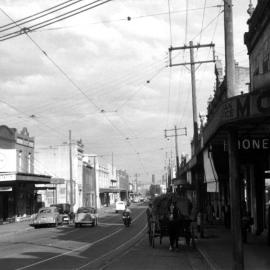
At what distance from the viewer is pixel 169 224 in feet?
74.0

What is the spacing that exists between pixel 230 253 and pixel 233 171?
7767 millimetres

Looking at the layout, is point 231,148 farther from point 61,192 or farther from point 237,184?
point 61,192

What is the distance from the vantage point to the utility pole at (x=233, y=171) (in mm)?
12883

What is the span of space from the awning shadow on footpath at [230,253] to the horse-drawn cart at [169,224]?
3.03 ft

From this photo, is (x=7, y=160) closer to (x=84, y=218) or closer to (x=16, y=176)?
(x=16, y=176)

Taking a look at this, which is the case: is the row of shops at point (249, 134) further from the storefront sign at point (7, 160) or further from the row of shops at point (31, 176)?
the storefront sign at point (7, 160)

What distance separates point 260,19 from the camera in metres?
23.3

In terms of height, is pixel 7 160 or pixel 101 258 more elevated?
pixel 7 160

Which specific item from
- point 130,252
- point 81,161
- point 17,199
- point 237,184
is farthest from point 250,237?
point 81,161

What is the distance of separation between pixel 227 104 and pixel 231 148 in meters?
1.25

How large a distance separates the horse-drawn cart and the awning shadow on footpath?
0.92 m

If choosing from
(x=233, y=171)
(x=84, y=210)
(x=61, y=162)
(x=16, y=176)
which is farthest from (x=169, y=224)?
(x=61, y=162)

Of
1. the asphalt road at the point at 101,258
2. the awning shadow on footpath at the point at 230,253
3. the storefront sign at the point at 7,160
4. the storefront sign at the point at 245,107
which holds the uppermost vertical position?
the storefront sign at the point at 7,160

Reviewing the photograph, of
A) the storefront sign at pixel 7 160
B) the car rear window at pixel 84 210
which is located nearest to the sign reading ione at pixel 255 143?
the car rear window at pixel 84 210
